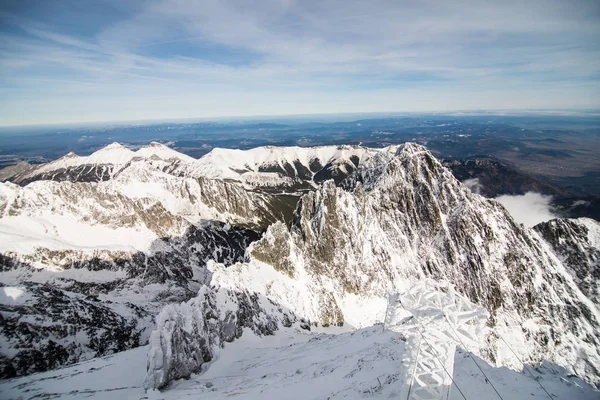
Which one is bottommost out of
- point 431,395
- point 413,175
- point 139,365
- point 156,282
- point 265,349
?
point 156,282

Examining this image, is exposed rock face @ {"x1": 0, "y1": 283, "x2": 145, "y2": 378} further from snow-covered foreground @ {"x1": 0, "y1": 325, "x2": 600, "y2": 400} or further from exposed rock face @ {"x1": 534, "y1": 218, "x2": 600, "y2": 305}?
exposed rock face @ {"x1": 534, "y1": 218, "x2": 600, "y2": 305}

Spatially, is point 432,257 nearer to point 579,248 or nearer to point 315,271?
point 315,271

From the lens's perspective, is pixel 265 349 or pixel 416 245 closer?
pixel 265 349

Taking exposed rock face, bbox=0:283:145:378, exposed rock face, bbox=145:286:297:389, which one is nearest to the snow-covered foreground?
exposed rock face, bbox=145:286:297:389

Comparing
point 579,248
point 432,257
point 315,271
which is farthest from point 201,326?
point 579,248

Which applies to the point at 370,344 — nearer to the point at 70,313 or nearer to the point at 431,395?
the point at 431,395

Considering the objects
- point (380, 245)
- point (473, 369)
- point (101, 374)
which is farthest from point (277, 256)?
point (473, 369)
